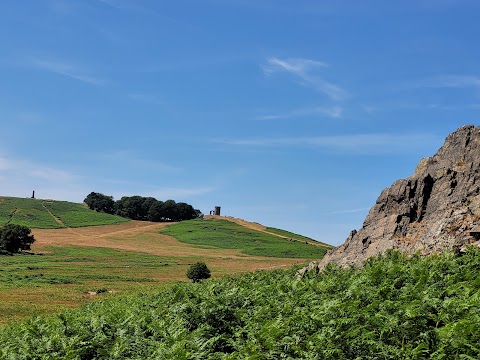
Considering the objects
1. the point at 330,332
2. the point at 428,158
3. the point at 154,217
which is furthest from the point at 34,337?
the point at 154,217

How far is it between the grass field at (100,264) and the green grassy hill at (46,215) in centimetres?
830

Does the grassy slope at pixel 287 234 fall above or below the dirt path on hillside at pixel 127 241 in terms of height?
above

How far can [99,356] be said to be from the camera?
13695 millimetres

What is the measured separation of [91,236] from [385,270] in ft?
440

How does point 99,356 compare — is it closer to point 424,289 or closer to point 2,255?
point 424,289

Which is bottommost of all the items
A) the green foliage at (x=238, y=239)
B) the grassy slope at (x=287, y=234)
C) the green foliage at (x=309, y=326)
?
the green foliage at (x=309, y=326)

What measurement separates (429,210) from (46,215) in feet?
552

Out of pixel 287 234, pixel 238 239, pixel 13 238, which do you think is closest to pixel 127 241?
pixel 238 239

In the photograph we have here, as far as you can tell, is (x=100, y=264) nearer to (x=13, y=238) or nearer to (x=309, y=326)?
(x=13, y=238)

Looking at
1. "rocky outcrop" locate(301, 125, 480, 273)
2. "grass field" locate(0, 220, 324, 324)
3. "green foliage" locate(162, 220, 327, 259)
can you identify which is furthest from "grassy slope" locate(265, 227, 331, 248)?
"rocky outcrop" locate(301, 125, 480, 273)

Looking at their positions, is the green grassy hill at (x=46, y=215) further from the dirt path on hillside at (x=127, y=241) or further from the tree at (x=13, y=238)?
the tree at (x=13, y=238)

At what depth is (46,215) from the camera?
175000mm

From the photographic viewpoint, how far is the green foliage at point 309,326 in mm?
11070

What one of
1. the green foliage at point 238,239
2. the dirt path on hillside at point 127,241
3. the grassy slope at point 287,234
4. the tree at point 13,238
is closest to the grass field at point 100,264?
the dirt path on hillside at point 127,241
